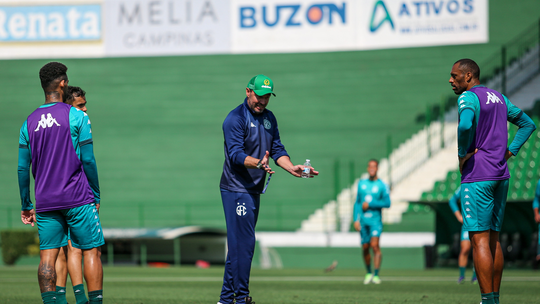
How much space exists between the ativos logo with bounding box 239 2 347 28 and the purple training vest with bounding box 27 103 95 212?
19909 millimetres

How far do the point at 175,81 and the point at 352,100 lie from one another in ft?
23.3

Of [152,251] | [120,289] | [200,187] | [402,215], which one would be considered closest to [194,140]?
[200,187]

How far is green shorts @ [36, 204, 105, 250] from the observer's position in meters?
5.13

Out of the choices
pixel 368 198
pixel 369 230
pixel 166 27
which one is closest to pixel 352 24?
pixel 166 27

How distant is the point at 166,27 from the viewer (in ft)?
81.5

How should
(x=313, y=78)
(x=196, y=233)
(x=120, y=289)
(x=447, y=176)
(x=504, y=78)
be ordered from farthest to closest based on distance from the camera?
(x=313, y=78) < (x=504, y=78) < (x=196, y=233) < (x=447, y=176) < (x=120, y=289)

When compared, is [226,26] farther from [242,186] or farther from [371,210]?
[242,186]

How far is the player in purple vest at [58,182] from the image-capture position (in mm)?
5090

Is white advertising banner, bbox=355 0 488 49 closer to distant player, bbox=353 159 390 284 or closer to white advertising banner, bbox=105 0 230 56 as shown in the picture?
white advertising banner, bbox=105 0 230 56

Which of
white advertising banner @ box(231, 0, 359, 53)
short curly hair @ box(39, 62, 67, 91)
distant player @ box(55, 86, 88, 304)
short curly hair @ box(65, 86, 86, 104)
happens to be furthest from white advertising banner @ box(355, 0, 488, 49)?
short curly hair @ box(39, 62, 67, 91)

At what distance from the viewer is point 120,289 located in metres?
9.87

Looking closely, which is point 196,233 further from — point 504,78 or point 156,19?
point 504,78

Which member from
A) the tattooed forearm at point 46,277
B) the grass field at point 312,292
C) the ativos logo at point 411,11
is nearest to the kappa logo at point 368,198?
the grass field at point 312,292

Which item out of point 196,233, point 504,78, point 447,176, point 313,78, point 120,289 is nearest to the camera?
point 120,289
